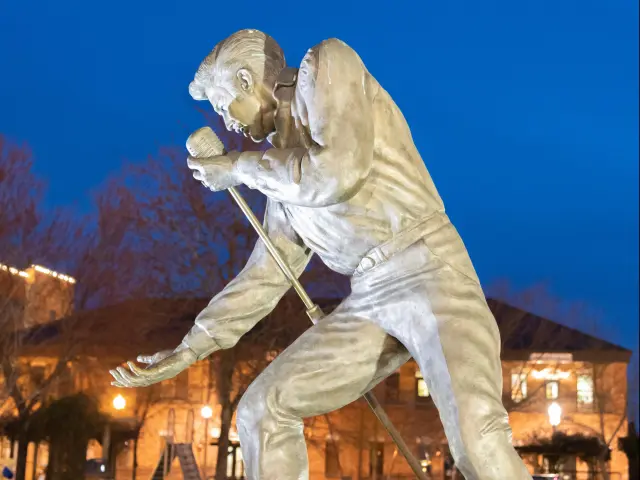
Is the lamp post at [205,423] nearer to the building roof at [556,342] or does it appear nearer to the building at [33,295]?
the building at [33,295]

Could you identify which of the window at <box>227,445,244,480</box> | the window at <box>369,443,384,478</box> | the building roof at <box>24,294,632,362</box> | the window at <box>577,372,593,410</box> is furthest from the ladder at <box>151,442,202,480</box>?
the window at <box>577,372,593,410</box>

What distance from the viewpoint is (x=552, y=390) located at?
3516cm

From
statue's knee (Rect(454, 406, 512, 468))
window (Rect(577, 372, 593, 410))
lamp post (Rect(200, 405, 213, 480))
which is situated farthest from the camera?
window (Rect(577, 372, 593, 410))

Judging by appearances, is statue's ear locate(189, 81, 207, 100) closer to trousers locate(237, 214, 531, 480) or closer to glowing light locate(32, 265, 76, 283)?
trousers locate(237, 214, 531, 480)

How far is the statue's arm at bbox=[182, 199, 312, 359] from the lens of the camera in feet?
13.8

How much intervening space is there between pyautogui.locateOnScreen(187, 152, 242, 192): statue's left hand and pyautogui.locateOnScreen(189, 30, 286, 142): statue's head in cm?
20

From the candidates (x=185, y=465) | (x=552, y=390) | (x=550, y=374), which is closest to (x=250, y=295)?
(x=185, y=465)

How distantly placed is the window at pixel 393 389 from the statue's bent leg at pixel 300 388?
31192 millimetres

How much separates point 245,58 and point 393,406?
31.8 meters

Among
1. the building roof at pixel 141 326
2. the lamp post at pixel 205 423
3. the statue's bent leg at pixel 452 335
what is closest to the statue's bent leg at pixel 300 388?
the statue's bent leg at pixel 452 335

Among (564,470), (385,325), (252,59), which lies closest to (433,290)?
(385,325)

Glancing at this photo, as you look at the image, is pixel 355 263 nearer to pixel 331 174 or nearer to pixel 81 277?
pixel 331 174

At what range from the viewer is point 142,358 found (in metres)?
4.37

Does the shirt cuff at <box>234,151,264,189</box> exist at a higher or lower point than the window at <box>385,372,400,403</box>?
lower
